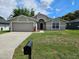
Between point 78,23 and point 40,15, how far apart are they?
1234 cm

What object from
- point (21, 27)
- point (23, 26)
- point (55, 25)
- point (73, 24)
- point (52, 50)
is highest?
point (73, 24)

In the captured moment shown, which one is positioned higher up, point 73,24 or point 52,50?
point 73,24

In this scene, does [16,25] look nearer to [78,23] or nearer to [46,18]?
[46,18]

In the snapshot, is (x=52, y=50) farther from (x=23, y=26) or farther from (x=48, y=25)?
(x=48, y=25)

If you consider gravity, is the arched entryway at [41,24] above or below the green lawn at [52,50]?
above

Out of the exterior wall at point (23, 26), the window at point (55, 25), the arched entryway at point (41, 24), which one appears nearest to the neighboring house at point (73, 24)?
the window at point (55, 25)

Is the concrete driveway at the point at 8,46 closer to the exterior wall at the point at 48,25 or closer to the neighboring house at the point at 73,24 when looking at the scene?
the exterior wall at the point at 48,25

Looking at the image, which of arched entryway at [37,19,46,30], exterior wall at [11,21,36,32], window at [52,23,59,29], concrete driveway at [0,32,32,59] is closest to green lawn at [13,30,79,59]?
concrete driveway at [0,32,32,59]

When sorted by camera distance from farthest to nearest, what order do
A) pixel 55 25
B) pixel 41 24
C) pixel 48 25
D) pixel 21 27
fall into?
pixel 41 24, pixel 48 25, pixel 55 25, pixel 21 27

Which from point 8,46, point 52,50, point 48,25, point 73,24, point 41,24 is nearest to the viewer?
point 52,50

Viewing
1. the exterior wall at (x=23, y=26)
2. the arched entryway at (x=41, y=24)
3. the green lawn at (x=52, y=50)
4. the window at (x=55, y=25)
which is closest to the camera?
the green lawn at (x=52, y=50)

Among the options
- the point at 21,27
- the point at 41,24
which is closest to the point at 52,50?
the point at 21,27

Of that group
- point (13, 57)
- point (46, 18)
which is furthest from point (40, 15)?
point (13, 57)

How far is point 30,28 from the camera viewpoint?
1682 inches
